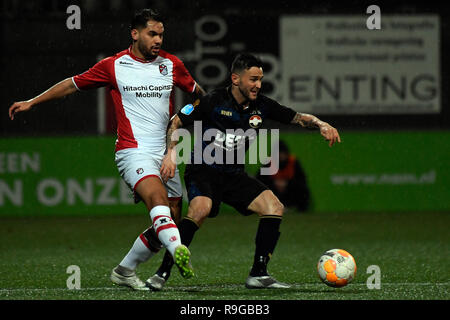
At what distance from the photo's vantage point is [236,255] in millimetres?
8703

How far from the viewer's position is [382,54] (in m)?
13.3

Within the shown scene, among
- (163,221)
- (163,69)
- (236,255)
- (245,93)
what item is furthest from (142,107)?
(236,255)

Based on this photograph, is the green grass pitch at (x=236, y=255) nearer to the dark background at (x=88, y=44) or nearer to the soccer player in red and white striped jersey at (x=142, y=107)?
the soccer player in red and white striped jersey at (x=142, y=107)

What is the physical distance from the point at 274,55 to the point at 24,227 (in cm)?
436

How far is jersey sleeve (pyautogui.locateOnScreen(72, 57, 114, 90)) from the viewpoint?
636cm

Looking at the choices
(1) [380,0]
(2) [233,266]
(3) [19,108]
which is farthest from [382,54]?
(3) [19,108]

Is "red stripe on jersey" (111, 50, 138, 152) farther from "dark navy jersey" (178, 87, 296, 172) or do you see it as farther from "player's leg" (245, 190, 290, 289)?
"player's leg" (245, 190, 290, 289)

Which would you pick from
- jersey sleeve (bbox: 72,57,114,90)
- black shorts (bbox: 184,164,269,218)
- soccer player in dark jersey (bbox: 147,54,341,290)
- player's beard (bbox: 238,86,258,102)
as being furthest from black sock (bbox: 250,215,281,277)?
jersey sleeve (bbox: 72,57,114,90)

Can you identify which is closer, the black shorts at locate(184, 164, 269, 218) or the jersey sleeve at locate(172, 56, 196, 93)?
the black shorts at locate(184, 164, 269, 218)

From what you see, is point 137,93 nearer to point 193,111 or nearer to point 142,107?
point 142,107

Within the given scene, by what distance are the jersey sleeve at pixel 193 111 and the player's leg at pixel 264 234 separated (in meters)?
0.71

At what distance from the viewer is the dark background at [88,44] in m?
12.7

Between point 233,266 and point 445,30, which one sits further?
point 445,30
